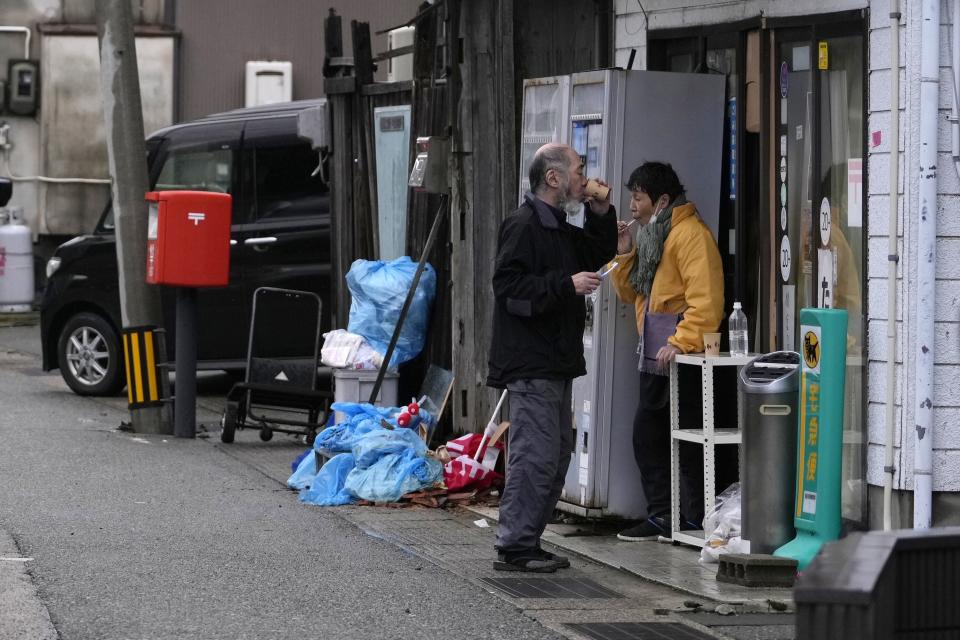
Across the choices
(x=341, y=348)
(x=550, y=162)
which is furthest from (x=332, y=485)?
(x=550, y=162)

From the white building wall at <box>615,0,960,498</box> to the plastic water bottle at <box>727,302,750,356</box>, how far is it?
77 cm

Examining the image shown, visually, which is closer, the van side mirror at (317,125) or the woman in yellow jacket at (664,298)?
the woman in yellow jacket at (664,298)

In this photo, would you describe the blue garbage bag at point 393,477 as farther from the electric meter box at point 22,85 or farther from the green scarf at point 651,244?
the electric meter box at point 22,85

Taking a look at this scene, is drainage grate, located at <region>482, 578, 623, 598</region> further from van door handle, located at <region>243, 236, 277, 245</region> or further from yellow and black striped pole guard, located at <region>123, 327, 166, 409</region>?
van door handle, located at <region>243, 236, 277, 245</region>

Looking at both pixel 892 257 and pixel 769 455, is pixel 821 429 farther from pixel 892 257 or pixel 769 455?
pixel 892 257

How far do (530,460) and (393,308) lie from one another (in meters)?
3.93

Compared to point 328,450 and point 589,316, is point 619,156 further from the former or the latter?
point 328,450

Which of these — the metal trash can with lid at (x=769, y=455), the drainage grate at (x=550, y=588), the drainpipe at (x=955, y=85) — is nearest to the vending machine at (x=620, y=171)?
the metal trash can with lid at (x=769, y=455)

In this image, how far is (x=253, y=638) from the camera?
607 centimetres

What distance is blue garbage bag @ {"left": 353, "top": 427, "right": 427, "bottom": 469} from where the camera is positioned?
9500 millimetres

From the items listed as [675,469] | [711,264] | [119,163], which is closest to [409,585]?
[675,469]

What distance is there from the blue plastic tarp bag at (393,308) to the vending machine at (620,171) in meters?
2.72

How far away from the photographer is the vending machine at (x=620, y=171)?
27.5 ft

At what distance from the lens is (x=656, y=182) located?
26.5 feet
